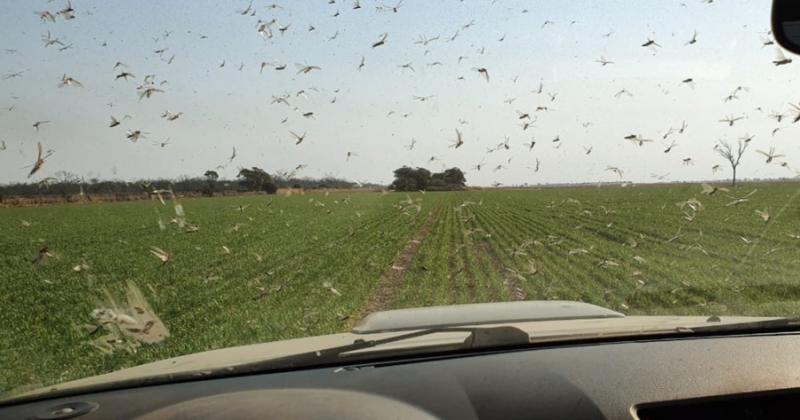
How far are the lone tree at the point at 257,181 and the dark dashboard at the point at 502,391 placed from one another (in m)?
8.69

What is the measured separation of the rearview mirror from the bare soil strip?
6473 millimetres

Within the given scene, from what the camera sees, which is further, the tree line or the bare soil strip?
the tree line

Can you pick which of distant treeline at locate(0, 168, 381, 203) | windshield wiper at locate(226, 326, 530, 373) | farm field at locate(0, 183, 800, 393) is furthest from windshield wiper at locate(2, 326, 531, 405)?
distant treeline at locate(0, 168, 381, 203)

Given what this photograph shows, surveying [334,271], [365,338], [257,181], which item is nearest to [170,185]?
[257,181]

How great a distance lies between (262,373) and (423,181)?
986 centimetres

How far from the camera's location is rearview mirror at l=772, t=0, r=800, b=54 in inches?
98.5

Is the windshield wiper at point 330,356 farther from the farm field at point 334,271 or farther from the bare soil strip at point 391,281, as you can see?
the bare soil strip at point 391,281

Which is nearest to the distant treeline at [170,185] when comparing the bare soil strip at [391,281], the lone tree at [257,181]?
the lone tree at [257,181]

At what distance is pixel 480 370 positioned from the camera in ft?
7.04

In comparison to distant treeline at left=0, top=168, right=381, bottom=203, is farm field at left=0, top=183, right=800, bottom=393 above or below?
below

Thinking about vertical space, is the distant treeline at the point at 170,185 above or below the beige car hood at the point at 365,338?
above

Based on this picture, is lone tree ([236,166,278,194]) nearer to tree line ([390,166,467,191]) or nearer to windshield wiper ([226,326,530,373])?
tree line ([390,166,467,191])

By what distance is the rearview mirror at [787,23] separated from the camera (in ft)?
8.21

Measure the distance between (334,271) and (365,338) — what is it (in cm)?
1129
